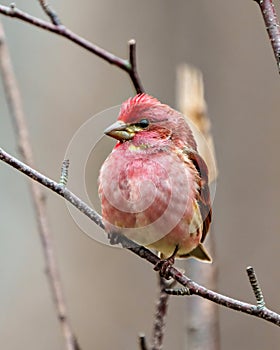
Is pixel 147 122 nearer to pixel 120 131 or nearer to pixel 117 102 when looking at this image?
pixel 120 131

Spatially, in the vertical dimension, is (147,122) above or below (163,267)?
above

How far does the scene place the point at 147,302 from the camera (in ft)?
12.7

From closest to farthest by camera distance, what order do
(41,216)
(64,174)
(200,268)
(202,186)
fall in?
(64,174), (202,186), (41,216), (200,268)

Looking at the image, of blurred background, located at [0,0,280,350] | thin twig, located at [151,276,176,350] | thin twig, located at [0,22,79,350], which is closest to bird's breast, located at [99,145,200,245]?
thin twig, located at [151,276,176,350]

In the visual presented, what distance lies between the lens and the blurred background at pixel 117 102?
150 inches

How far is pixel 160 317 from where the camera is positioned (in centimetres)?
164

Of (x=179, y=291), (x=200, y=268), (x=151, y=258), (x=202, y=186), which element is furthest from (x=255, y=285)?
(x=200, y=268)

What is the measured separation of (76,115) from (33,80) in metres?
0.32

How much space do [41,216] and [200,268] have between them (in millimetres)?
590

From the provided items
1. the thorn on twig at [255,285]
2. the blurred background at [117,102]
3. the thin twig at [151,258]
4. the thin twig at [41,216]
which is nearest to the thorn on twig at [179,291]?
the thin twig at [151,258]

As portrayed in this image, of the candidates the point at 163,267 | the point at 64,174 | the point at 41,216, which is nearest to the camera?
the point at 64,174

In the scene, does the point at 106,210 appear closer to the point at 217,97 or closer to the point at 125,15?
the point at 217,97

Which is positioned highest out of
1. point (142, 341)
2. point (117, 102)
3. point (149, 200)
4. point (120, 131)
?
point (117, 102)

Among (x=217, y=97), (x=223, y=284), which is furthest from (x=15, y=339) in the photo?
(x=217, y=97)
